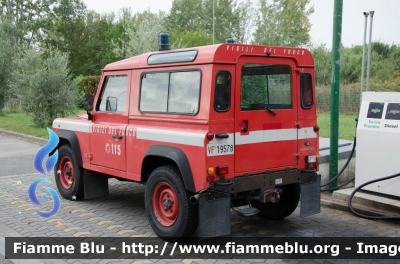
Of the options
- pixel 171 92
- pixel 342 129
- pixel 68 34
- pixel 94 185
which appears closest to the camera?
pixel 171 92

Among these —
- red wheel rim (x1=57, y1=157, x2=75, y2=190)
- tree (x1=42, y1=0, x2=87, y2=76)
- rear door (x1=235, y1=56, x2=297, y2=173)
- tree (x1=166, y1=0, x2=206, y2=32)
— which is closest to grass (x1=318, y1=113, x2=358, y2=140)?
rear door (x1=235, y1=56, x2=297, y2=173)

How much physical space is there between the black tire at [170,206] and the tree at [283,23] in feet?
98.0

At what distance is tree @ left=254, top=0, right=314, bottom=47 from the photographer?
3466 cm

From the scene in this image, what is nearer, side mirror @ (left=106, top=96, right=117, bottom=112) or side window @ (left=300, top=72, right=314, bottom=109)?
side window @ (left=300, top=72, right=314, bottom=109)

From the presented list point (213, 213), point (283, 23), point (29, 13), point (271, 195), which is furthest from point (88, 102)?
point (29, 13)

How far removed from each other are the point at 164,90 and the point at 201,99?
2.62 feet

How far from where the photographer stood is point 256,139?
500 centimetres

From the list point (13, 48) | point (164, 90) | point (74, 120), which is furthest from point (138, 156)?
point (13, 48)

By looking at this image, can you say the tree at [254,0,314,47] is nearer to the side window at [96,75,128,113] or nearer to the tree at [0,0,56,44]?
the tree at [0,0,56,44]

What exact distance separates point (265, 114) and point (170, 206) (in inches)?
61.7

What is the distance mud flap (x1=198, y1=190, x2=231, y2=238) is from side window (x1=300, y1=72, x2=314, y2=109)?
1671 mm

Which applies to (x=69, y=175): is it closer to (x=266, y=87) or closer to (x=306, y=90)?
(x=266, y=87)

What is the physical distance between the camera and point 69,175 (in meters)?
7.27

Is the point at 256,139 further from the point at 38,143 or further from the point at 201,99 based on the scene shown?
the point at 38,143
